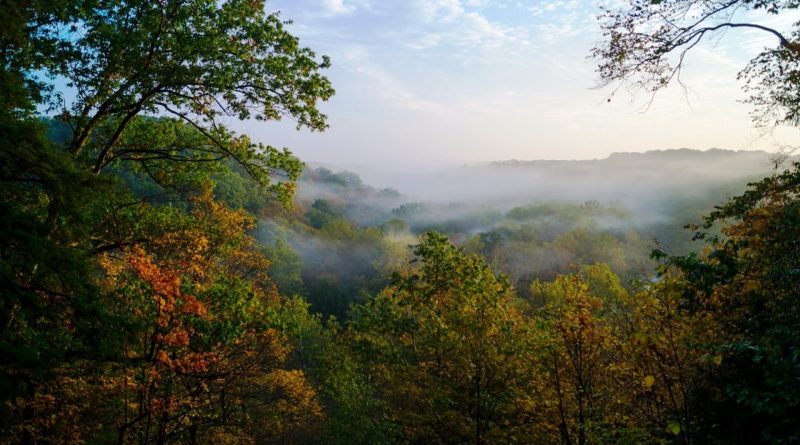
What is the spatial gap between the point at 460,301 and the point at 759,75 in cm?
836

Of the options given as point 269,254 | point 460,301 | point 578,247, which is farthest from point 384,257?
point 460,301

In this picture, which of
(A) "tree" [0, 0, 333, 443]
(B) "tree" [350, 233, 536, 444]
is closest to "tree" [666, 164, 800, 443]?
(B) "tree" [350, 233, 536, 444]

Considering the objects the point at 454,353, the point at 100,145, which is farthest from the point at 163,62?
the point at 454,353

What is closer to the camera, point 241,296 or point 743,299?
point 743,299

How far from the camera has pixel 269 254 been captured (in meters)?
61.0

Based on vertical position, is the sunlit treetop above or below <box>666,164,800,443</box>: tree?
above

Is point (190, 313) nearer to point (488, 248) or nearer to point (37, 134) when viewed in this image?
point (37, 134)

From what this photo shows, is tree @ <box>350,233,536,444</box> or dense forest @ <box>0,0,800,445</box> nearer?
dense forest @ <box>0,0,800,445</box>

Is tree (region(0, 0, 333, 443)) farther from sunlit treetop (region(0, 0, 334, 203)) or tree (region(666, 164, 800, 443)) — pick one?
tree (region(666, 164, 800, 443))

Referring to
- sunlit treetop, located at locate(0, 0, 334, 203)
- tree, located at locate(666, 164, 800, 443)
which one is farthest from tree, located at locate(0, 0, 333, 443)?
tree, located at locate(666, 164, 800, 443)

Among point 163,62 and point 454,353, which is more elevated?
point 163,62

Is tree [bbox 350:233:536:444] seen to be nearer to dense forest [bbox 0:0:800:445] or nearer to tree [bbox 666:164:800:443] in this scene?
dense forest [bbox 0:0:800:445]

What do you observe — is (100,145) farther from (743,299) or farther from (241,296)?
(743,299)

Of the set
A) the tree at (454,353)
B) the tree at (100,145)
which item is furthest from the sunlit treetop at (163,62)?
the tree at (454,353)
